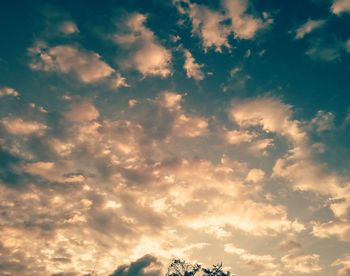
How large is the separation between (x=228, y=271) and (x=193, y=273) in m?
6.26

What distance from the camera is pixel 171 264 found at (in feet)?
253

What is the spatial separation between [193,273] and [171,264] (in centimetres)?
420

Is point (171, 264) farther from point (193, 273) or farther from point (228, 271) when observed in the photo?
point (228, 271)

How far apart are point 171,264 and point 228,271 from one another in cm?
1023

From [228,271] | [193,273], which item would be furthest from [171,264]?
[228,271]

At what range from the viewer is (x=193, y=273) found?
76.7 m
